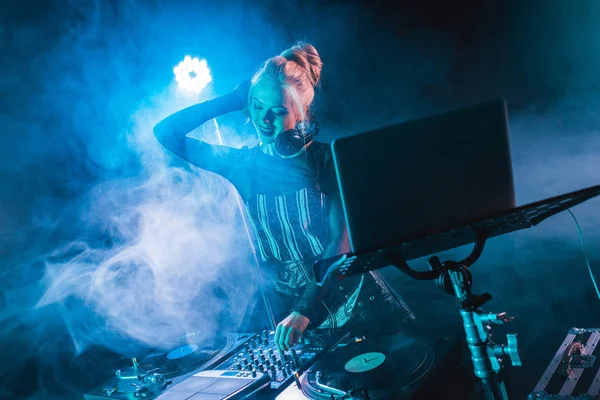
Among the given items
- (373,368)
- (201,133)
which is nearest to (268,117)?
(201,133)

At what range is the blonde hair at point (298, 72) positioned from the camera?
8.30 feet

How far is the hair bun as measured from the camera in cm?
273

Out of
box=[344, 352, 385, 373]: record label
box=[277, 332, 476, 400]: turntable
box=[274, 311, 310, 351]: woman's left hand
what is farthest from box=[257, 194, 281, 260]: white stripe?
box=[344, 352, 385, 373]: record label

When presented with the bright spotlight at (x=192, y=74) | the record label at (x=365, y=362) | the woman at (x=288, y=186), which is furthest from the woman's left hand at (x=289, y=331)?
the bright spotlight at (x=192, y=74)

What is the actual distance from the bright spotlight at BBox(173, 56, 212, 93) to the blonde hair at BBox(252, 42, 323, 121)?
540 mm

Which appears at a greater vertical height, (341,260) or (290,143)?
(290,143)

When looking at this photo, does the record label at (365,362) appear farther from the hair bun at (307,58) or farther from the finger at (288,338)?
the hair bun at (307,58)

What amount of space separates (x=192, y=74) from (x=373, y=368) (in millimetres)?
2332

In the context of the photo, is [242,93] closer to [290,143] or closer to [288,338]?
[290,143]

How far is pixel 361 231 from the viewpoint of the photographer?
1024 mm

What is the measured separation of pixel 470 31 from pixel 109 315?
2630mm

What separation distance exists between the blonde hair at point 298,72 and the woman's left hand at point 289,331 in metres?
1.29

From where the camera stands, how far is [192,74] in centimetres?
301

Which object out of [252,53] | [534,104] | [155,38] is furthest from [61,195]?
[534,104]
